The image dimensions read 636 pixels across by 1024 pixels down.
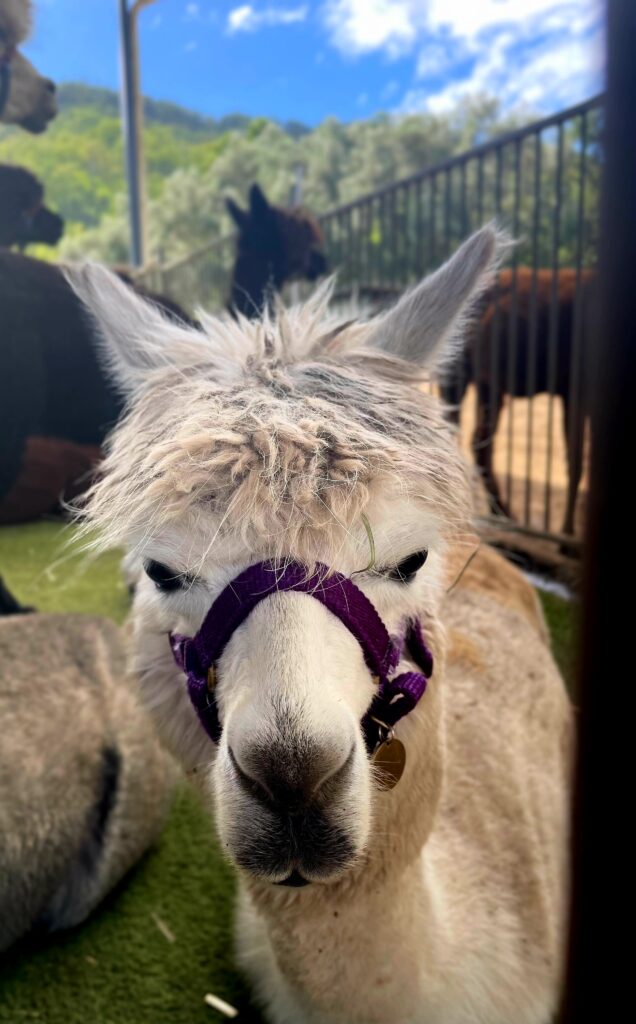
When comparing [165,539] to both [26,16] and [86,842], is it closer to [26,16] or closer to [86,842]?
[86,842]

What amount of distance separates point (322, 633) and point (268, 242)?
4.79 meters

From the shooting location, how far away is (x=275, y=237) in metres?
5.21

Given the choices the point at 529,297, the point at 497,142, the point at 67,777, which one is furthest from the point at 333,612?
the point at 497,142

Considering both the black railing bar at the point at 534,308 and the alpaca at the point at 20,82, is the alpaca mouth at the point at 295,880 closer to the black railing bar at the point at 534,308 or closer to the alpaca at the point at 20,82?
the alpaca at the point at 20,82

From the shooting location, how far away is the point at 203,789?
1.21 meters

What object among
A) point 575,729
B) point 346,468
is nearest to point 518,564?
point 346,468

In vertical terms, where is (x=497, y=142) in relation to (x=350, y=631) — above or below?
above

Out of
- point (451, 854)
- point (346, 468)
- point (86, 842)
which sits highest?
point (346, 468)

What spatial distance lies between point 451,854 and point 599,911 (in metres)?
1.03

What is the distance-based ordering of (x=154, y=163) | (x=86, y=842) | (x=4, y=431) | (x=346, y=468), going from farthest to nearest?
(x=154, y=163)
(x=4, y=431)
(x=86, y=842)
(x=346, y=468)

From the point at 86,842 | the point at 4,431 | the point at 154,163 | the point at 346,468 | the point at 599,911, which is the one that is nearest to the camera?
the point at 599,911

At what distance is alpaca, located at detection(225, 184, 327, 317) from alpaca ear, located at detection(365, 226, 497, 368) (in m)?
3.76

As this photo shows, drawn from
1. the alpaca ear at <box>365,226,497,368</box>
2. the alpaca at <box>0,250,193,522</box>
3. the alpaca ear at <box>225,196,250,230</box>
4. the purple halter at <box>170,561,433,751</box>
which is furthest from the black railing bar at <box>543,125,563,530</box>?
the purple halter at <box>170,561,433,751</box>

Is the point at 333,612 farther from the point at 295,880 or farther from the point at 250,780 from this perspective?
the point at 295,880
